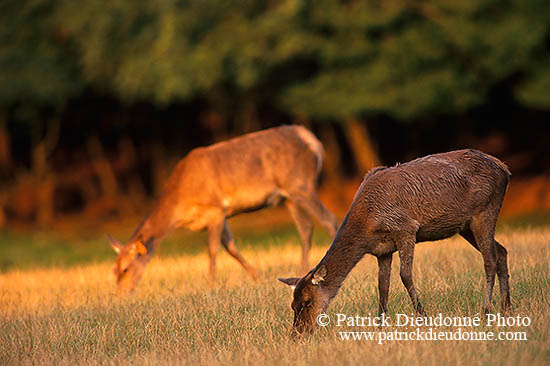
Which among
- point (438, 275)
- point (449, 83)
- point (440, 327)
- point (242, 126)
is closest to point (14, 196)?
point (242, 126)

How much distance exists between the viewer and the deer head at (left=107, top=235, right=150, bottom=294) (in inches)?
473

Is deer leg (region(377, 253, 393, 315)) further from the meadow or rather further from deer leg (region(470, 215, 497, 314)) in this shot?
deer leg (region(470, 215, 497, 314))

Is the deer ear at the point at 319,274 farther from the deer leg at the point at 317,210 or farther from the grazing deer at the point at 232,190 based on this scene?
the deer leg at the point at 317,210

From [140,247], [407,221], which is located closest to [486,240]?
[407,221]

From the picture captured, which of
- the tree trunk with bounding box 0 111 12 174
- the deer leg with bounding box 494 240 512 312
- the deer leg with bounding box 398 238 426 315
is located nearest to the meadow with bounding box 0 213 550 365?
the deer leg with bounding box 494 240 512 312

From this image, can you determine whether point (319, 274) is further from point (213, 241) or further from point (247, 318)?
point (213, 241)

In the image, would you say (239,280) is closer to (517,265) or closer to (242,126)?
(517,265)

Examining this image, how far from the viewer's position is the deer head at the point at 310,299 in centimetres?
731

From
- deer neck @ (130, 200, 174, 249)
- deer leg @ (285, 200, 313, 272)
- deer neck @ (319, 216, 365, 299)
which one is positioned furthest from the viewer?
deer leg @ (285, 200, 313, 272)

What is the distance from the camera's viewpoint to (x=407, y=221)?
7.40 meters

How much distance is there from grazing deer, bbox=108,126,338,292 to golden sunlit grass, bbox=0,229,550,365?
44.2 inches

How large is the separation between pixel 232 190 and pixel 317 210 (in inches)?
52.7

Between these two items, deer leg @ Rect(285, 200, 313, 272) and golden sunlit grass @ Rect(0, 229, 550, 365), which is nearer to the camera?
golden sunlit grass @ Rect(0, 229, 550, 365)

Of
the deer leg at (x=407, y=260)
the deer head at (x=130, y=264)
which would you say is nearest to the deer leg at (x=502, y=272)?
the deer leg at (x=407, y=260)
